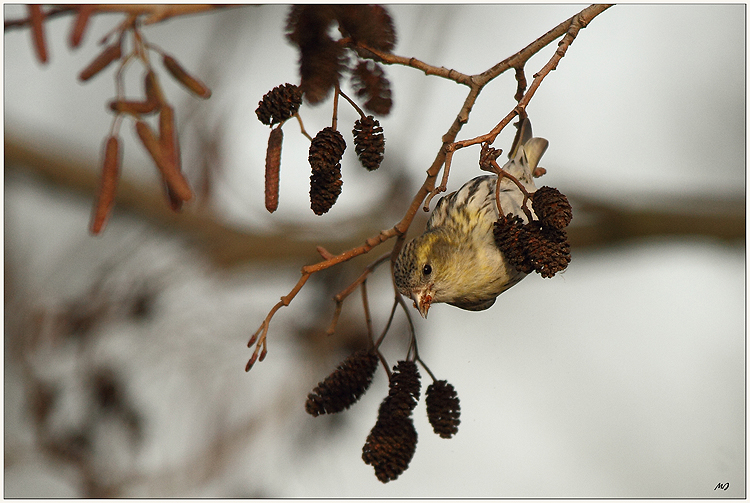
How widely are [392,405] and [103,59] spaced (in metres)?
0.50

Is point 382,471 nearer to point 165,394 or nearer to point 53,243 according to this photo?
point 165,394

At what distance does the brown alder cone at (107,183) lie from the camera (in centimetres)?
49

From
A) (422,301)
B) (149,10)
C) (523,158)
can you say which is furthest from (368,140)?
(523,158)

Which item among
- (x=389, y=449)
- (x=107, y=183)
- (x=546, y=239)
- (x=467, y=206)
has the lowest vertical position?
(x=389, y=449)


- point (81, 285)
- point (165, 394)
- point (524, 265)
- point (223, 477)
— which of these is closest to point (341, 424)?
point (223, 477)

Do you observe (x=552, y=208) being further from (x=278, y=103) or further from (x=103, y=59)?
(x=103, y=59)

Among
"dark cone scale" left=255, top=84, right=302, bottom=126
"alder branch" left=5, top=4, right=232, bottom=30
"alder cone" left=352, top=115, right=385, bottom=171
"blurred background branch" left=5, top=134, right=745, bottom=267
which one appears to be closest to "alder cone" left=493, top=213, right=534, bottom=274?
"alder cone" left=352, top=115, right=385, bottom=171

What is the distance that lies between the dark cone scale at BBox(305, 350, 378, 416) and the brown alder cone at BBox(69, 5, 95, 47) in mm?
487

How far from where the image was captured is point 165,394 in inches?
77.7

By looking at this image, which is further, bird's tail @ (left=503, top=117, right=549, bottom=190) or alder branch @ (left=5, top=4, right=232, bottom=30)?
bird's tail @ (left=503, top=117, right=549, bottom=190)

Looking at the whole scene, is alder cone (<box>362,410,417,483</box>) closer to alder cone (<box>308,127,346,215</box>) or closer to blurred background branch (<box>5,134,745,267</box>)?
alder cone (<box>308,127,346,215</box>)

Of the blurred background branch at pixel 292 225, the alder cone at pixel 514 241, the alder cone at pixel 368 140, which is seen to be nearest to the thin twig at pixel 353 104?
the alder cone at pixel 368 140

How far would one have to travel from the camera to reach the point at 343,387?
784 mm

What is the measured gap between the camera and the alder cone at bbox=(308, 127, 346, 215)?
0.63m
